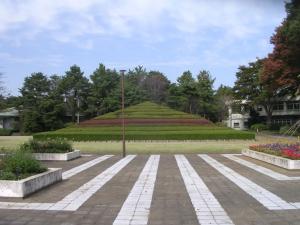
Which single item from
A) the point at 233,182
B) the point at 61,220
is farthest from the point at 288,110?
the point at 61,220

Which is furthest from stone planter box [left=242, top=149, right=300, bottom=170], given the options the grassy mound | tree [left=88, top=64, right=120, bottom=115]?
tree [left=88, top=64, right=120, bottom=115]

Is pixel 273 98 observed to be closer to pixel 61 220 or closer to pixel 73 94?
pixel 73 94

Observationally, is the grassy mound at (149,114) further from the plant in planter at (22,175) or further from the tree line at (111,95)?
the plant in planter at (22,175)

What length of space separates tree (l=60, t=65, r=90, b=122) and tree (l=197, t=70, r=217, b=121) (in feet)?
69.5

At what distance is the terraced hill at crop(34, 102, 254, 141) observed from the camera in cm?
4250

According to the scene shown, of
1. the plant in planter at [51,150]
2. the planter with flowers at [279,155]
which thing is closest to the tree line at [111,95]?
the planter with flowers at [279,155]

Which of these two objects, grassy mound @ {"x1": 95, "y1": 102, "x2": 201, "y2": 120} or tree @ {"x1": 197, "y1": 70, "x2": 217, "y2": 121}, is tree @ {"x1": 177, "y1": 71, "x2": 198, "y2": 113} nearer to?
tree @ {"x1": 197, "y1": 70, "x2": 217, "y2": 121}

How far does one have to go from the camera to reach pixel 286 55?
1778 inches

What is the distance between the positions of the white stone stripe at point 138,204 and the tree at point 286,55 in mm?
29022

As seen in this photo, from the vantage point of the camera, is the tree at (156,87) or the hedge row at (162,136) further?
the tree at (156,87)

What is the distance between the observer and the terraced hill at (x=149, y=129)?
139 feet

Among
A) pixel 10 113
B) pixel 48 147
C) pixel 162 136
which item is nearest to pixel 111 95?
pixel 10 113

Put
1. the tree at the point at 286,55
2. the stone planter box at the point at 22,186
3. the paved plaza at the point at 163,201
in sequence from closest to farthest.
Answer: the paved plaza at the point at 163,201 → the stone planter box at the point at 22,186 → the tree at the point at 286,55

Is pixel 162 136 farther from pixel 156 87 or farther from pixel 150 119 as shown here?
pixel 156 87
